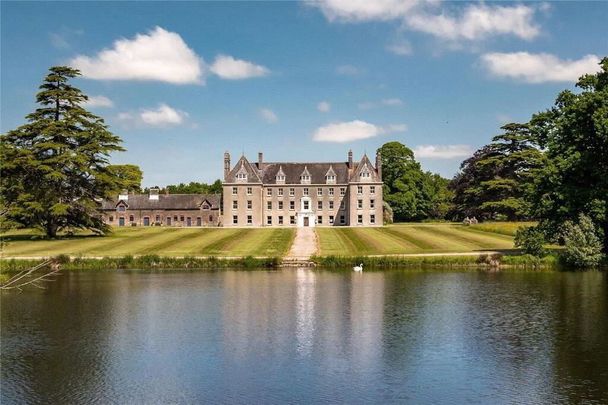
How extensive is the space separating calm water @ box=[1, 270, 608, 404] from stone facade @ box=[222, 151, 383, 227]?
162 feet

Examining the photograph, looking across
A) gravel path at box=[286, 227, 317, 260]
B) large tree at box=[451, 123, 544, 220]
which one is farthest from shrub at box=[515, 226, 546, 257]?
large tree at box=[451, 123, 544, 220]

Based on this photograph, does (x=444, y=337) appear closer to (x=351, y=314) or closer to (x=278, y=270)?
(x=351, y=314)

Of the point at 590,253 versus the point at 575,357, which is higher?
the point at 590,253

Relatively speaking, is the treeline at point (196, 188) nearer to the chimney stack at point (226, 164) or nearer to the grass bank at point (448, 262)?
the chimney stack at point (226, 164)

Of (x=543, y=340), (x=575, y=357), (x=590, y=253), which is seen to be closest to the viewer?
(x=575, y=357)

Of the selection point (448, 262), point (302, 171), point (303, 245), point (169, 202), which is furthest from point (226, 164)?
point (448, 262)

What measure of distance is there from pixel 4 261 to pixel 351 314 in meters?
29.0

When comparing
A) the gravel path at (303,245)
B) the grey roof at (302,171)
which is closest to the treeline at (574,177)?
the gravel path at (303,245)

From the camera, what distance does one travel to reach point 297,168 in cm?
9281

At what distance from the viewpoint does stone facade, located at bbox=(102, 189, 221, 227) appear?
103 metres

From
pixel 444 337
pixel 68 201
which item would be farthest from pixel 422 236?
pixel 444 337

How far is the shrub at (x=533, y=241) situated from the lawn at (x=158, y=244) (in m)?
19.2

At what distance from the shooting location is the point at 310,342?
23766 mm

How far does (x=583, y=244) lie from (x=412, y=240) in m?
20.1
